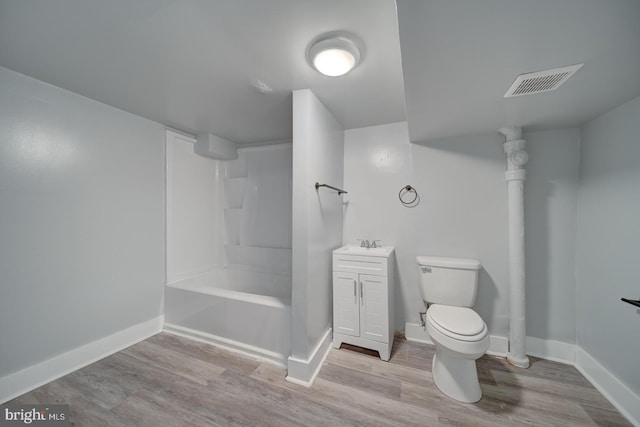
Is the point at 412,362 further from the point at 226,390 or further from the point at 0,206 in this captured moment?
the point at 0,206

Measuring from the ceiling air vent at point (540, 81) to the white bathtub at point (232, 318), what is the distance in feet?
6.77

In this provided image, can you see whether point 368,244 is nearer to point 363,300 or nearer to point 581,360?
point 363,300

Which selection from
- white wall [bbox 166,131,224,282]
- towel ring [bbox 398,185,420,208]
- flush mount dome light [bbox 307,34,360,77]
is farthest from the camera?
white wall [bbox 166,131,224,282]

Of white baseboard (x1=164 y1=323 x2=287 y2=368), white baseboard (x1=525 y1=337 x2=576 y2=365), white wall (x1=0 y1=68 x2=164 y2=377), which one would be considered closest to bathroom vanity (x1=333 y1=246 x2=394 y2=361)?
white baseboard (x1=164 y1=323 x2=287 y2=368)

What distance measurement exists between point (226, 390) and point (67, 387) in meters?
1.11

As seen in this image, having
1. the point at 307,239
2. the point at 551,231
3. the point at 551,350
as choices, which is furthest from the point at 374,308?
the point at 551,231

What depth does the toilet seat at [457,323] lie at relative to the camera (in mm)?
1421

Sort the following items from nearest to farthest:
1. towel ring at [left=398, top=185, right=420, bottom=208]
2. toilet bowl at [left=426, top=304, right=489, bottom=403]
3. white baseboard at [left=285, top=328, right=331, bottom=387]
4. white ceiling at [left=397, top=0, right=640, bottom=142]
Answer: white ceiling at [left=397, top=0, right=640, bottom=142] → toilet bowl at [left=426, top=304, right=489, bottom=403] → white baseboard at [left=285, top=328, right=331, bottom=387] → towel ring at [left=398, top=185, right=420, bottom=208]

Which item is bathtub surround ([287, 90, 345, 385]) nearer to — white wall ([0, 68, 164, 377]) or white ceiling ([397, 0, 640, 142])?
white ceiling ([397, 0, 640, 142])

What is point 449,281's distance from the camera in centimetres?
189

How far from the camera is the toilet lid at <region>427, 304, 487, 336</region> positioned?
145cm

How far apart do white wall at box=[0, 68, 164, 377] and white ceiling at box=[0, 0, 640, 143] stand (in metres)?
→ 0.26

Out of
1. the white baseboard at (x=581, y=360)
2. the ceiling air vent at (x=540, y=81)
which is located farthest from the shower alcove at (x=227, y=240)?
the ceiling air vent at (x=540, y=81)

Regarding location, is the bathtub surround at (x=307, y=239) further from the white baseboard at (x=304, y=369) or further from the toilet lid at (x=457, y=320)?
the toilet lid at (x=457, y=320)
